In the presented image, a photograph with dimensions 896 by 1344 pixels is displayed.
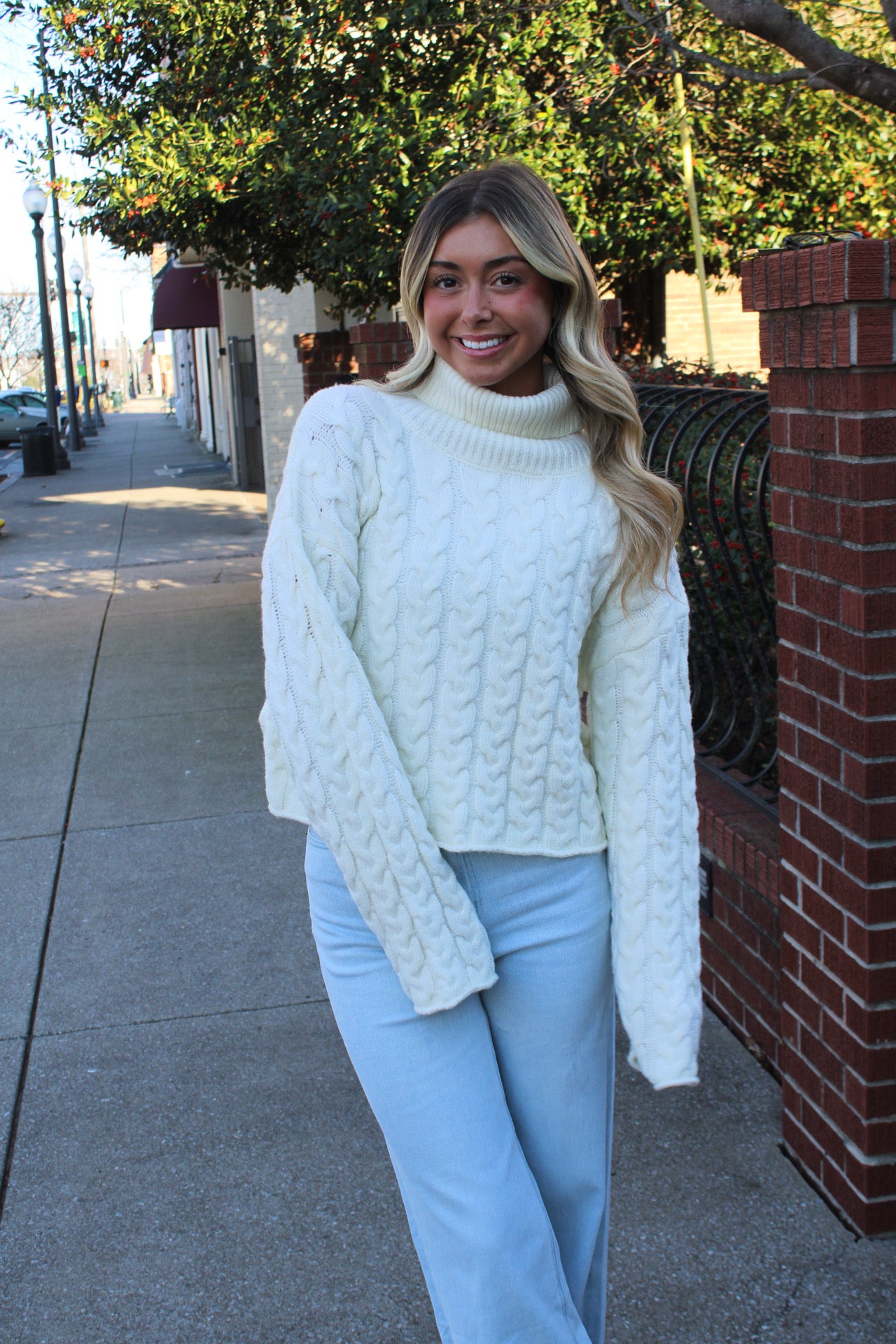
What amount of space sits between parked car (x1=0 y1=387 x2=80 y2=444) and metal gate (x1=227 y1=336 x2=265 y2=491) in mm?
17545

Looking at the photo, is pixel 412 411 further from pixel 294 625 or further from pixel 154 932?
pixel 154 932

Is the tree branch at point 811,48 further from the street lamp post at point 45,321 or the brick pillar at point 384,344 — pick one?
the street lamp post at point 45,321

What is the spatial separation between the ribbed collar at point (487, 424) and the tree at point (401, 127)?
505cm

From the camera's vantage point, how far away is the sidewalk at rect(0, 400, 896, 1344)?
2.54 metres

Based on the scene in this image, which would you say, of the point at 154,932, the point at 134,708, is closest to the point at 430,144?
the point at 134,708

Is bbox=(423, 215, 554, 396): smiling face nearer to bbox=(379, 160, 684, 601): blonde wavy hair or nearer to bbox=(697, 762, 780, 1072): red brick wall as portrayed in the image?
bbox=(379, 160, 684, 601): blonde wavy hair

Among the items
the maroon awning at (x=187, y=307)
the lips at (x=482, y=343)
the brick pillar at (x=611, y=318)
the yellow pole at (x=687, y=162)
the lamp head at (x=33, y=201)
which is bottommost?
the lips at (x=482, y=343)

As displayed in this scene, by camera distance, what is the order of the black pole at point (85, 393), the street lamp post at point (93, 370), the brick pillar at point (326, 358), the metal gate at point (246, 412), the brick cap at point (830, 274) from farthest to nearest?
the street lamp post at point (93, 370) → the black pole at point (85, 393) → the metal gate at point (246, 412) → the brick pillar at point (326, 358) → the brick cap at point (830, 274)

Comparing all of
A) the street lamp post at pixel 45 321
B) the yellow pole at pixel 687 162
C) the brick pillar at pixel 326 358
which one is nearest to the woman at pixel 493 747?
the yellow pole at pixel 687 162

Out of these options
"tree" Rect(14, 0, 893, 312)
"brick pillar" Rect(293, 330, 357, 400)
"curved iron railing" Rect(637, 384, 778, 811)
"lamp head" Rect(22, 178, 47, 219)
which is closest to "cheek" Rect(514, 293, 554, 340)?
"curved iron railing" Rect(637, 384, 778, 811)

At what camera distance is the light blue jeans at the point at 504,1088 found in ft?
5.97

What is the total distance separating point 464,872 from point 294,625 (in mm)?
426

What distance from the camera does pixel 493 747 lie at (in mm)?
1881

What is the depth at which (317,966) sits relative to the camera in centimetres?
399
